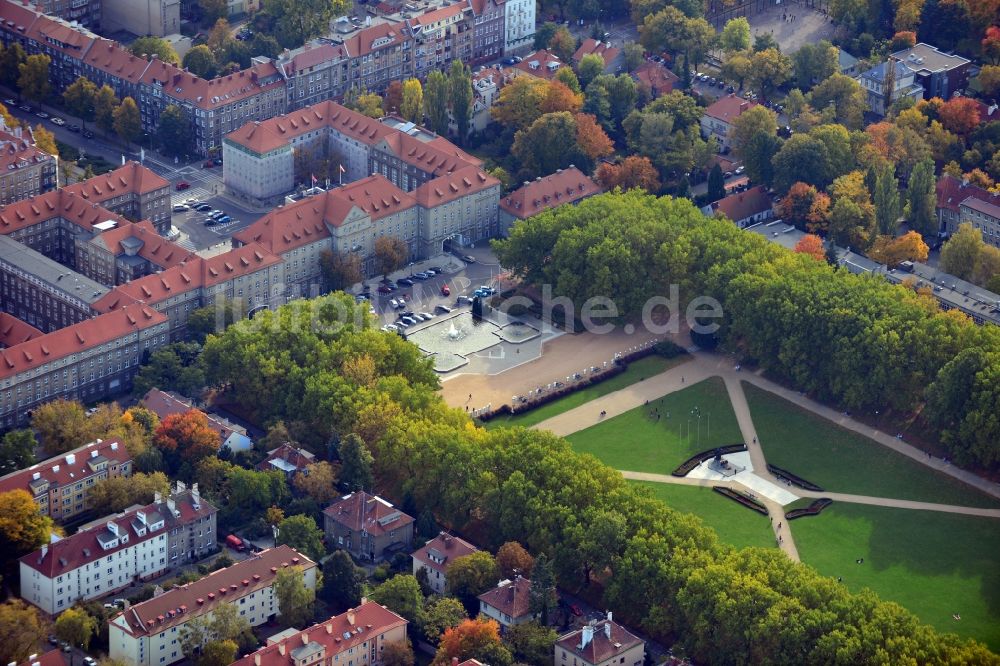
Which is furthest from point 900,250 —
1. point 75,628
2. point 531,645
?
point 75,628

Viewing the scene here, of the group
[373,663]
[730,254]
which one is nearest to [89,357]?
[373,663]

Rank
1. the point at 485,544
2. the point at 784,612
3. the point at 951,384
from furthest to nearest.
Answer: the point at 951,384, the point at 485,544, the point at 784,612

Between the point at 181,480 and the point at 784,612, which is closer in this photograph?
the point at 784,612

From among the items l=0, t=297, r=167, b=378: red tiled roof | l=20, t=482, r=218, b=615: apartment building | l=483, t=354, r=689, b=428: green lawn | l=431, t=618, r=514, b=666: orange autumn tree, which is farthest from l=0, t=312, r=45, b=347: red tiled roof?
l=431, t=618, r=514, b=666: orange autumn tree

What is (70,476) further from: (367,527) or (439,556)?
(439,556)

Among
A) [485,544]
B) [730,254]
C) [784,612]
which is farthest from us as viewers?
[730,254]

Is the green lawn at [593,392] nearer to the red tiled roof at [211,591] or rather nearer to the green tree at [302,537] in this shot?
the green tree at [302,537]

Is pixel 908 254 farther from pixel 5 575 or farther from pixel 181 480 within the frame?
pixel 5 575

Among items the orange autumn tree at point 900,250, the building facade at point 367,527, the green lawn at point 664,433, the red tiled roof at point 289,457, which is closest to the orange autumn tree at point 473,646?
the building facade at point 367,527
